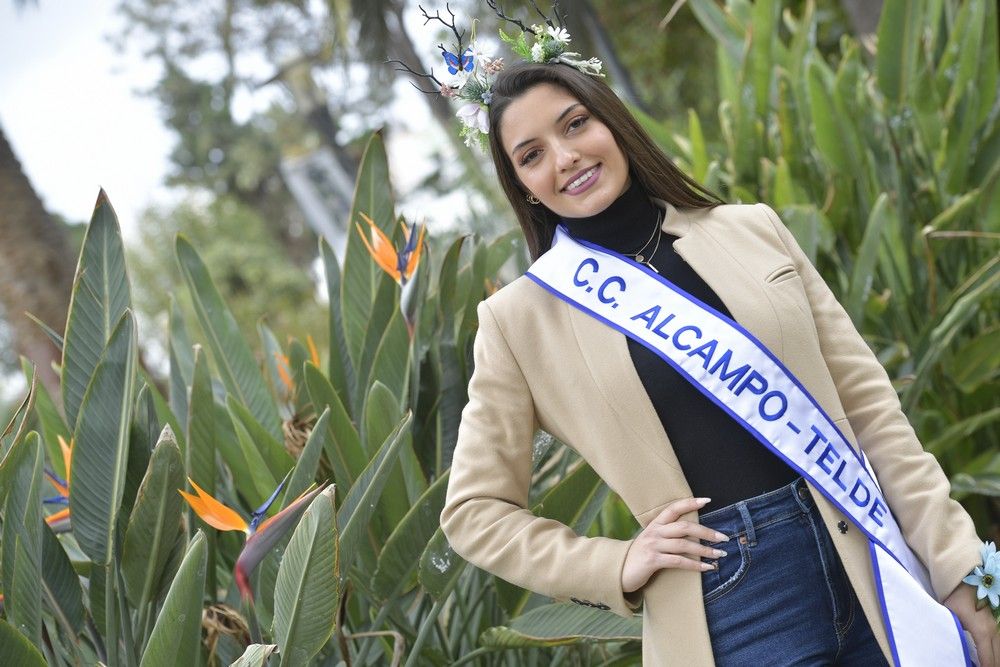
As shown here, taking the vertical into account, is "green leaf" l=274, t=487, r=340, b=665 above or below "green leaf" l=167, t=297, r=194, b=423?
below

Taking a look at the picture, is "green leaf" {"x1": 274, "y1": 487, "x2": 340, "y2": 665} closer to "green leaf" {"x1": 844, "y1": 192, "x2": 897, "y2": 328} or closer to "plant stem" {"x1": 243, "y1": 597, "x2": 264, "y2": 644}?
"plant stem" {"x1": 243, "y1": 597, "x2": 264, "y2": 644}

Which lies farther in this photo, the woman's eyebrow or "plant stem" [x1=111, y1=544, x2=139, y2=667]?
"plant stem" [x1=111, y1=544, x2=139, y2=667]

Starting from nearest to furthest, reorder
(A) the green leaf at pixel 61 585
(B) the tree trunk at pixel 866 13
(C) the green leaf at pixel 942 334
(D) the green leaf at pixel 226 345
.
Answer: (A) the green leaf at pixel 61 585, (D) the green leaf at pixel 226 345, (C) the green leaf at pixel 942 334, (B) the tree trunk at pixel 866 13

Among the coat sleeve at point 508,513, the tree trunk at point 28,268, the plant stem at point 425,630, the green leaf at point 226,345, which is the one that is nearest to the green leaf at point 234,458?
the green leaf at point 226,345

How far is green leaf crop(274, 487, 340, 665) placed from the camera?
4.64 feet

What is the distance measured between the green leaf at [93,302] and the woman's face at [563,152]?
828 millimetres

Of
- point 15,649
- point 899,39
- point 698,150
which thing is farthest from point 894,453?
point 899,39

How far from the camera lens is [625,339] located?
4.92ft

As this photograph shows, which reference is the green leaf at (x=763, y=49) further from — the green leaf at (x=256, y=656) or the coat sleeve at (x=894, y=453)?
the green leaf at (x=256, y=656)

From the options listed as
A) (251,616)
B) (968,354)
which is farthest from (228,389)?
(968,354)

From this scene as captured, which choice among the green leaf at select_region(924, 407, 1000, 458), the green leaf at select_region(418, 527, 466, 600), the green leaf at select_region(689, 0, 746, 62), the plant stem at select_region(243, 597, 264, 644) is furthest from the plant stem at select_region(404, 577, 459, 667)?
the green leaf at select_region(689, 0, 746, 62)

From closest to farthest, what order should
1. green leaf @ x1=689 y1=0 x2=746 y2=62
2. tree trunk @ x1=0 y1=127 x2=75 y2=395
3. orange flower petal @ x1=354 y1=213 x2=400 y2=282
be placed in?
orange flower petal @ x1=354 y1=213 x2=400 y2=282 → green leaf @ x1=689 y1=0 x2=746 y2=62 → tree trunk @ x1=0 y1=127 x2=75 y2=395

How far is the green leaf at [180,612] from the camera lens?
144cm

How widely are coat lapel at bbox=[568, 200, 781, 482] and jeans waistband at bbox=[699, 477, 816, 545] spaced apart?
88mm
